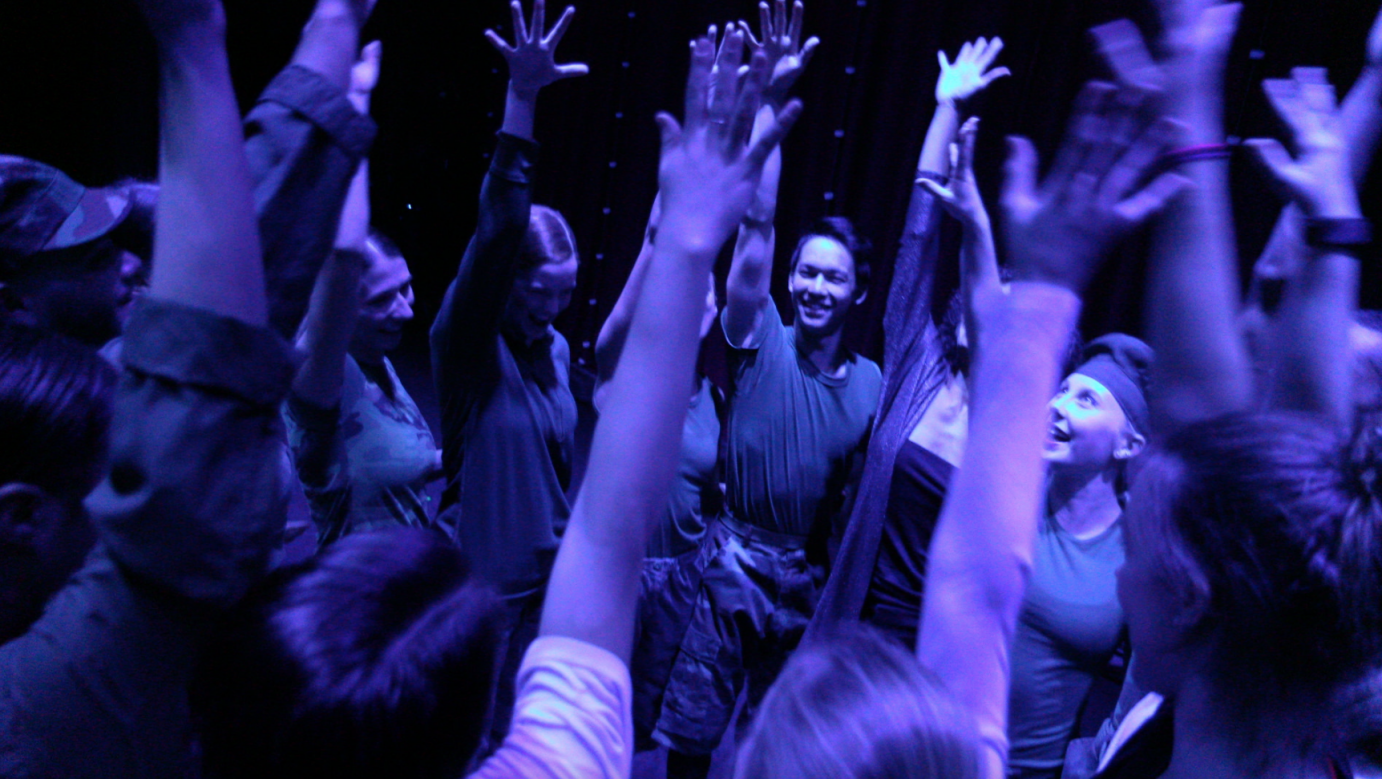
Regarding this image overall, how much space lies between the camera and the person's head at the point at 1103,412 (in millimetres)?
1838

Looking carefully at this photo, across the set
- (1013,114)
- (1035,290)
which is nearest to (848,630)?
(1035,290)

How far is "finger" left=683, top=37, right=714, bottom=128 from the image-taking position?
2.55 feet

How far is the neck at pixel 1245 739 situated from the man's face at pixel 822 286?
5.14 feet

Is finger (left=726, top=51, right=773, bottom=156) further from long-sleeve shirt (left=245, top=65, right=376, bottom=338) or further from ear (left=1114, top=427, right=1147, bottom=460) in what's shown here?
ear (left=1114, top=427, right=1147, bottom=460)

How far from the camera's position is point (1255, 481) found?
709 millimetres

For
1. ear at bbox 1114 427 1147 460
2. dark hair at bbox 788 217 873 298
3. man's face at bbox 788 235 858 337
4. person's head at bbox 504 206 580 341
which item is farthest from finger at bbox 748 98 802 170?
dark hair at bbox 788 217 873 298

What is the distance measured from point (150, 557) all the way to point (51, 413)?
0.66 feet

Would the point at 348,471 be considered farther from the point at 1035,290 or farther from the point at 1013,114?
the point at 1013,114

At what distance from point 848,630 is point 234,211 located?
0.55m

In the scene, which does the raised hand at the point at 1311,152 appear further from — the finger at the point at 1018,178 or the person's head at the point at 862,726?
the person's head at the point at 862,726

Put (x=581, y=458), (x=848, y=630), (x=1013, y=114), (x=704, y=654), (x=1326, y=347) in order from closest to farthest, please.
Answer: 1. (x=848, y=630)
2. (x=1326, y=347)
3. (x=704, y=654)
4. (x=1013, y=114)
5. (x=581, y=458)

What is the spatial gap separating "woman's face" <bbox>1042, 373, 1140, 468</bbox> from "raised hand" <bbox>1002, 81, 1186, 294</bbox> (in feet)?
3.73

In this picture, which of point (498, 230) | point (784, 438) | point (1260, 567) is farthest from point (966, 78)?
point (1260, 567)

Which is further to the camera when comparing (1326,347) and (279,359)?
(1326,347)
